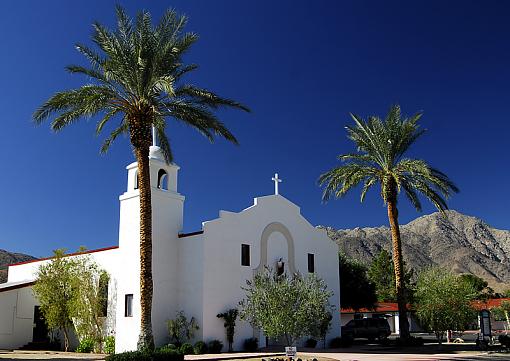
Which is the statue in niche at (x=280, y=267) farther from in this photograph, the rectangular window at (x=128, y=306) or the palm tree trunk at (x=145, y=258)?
the palm tree trunk at (x=145, y=258)

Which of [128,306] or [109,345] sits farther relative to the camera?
[109,345]

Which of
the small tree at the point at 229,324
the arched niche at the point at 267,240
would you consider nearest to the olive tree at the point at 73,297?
the small tree at the point at 229,324

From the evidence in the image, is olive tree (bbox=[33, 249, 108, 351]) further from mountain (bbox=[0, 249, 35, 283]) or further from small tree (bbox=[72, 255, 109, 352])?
mountain (bbox=[0, 249, 35, 283])

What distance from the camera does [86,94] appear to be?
940 inches

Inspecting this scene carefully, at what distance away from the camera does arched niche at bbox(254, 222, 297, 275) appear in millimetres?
34369

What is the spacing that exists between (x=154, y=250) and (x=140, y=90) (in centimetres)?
1057

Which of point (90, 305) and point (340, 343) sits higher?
point (90, 305)

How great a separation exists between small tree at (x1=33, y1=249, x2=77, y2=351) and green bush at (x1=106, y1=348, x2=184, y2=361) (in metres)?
12.3

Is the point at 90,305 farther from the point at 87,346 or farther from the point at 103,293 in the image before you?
the point at 87,346

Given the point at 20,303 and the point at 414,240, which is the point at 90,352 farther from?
the point at 414,240

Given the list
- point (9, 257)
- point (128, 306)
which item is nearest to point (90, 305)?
point (128, 306)

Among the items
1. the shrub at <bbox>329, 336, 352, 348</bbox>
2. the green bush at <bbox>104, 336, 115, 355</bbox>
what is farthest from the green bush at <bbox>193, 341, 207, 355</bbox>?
the shrub at <bbox>329, 336, 352, 348</bbox>

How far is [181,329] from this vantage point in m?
30.3

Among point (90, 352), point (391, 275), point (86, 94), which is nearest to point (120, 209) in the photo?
point (90, 352)
